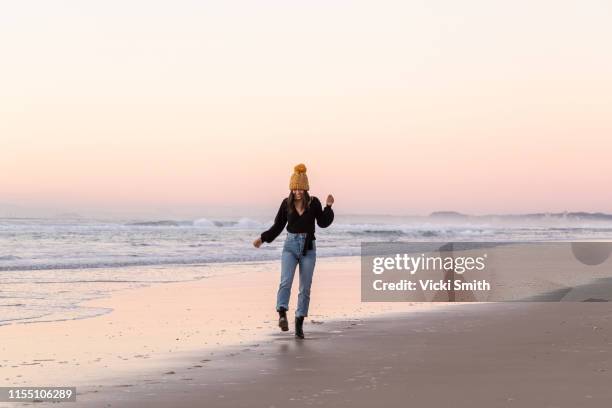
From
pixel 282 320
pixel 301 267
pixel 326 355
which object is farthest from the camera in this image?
pixel 282 320

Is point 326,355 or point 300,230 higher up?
point 300,230

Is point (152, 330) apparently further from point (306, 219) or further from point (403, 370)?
point (403, 370)

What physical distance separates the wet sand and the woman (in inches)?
18.6

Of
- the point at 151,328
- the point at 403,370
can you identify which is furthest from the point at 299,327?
the point at 403,370

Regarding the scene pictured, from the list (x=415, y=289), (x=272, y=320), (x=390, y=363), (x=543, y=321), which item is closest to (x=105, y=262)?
(x=415, y=289)

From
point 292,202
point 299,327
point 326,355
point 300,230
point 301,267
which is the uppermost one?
point 292,202

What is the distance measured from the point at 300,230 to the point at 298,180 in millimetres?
551

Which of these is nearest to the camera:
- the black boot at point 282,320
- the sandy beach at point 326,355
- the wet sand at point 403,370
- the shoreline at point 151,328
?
the wet sand at point 403,370

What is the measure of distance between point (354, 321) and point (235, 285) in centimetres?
619

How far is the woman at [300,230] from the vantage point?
9.70m

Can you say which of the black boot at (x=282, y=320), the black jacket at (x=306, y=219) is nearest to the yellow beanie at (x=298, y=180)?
the black jacket at (x=306, y=219)

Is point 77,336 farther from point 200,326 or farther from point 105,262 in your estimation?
point 105,262

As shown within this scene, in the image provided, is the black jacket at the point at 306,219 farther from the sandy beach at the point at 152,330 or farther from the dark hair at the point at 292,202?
the sandy beach at the point at 152,330

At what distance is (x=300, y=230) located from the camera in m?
9.75
